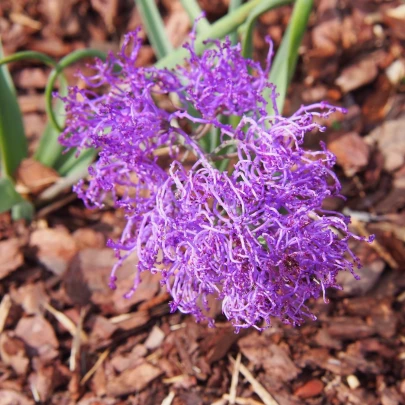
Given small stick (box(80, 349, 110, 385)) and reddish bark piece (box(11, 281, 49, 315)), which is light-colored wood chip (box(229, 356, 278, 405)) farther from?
reddish bark piece (box(11, 281, 49, 315))

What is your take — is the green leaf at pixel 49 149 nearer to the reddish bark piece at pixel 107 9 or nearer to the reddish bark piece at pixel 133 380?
the reddish bark piece at pixel 107 9

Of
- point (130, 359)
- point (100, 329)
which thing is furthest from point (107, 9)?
point (130, 359)

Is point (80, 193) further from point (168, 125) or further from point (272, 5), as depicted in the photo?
point (272, 5)

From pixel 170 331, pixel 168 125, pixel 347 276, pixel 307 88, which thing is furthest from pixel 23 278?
pixel 307 88

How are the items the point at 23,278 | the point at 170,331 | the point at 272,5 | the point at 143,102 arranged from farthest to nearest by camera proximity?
the point at 23,278, the point at 170,331, the point at 272,5, the point at 143,102

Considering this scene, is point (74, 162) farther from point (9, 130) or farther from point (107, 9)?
point (107, 9)

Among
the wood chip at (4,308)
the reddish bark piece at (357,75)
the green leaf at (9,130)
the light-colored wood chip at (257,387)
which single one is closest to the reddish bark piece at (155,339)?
the light-colored wood chip at (257,387)
